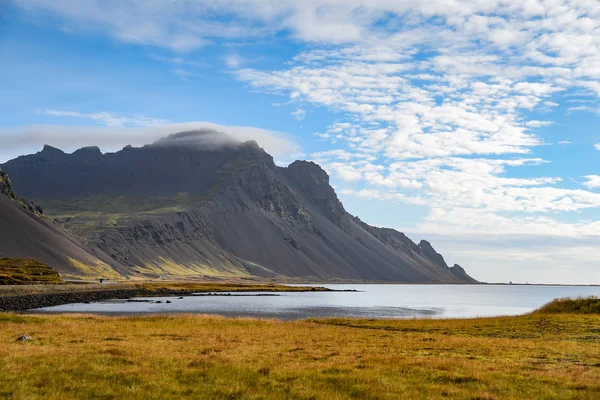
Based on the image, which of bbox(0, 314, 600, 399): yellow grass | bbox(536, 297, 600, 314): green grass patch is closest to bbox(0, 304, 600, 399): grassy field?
bbox(0, 314, 600, 399): yellow grass

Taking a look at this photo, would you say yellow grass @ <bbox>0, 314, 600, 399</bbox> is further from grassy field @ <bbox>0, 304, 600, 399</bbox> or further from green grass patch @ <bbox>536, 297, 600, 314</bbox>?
green grass patch @ <bbox>536, 297, 600, 314</bbox>

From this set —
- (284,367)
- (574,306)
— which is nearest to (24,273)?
(574,306)

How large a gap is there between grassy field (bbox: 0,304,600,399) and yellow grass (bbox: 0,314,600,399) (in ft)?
0.19

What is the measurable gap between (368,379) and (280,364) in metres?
5.67

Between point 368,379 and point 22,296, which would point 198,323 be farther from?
point 22,296

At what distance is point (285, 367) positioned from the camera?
87.9ft

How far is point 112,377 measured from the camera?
23.6 meters

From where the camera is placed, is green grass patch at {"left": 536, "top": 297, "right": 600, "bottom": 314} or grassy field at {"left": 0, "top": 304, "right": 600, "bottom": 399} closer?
grassy field at {"left": 0, "top": 304, "right": 600, "bottom": 399}

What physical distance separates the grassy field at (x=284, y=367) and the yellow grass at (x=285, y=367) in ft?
0.19

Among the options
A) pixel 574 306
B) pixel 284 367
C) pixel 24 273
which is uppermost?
pixel 284 367

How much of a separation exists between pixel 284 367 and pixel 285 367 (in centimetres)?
5

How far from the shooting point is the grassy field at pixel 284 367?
21.8 meters

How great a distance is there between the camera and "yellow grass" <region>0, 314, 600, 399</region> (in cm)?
2175

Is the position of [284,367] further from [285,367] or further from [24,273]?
[24,273]
